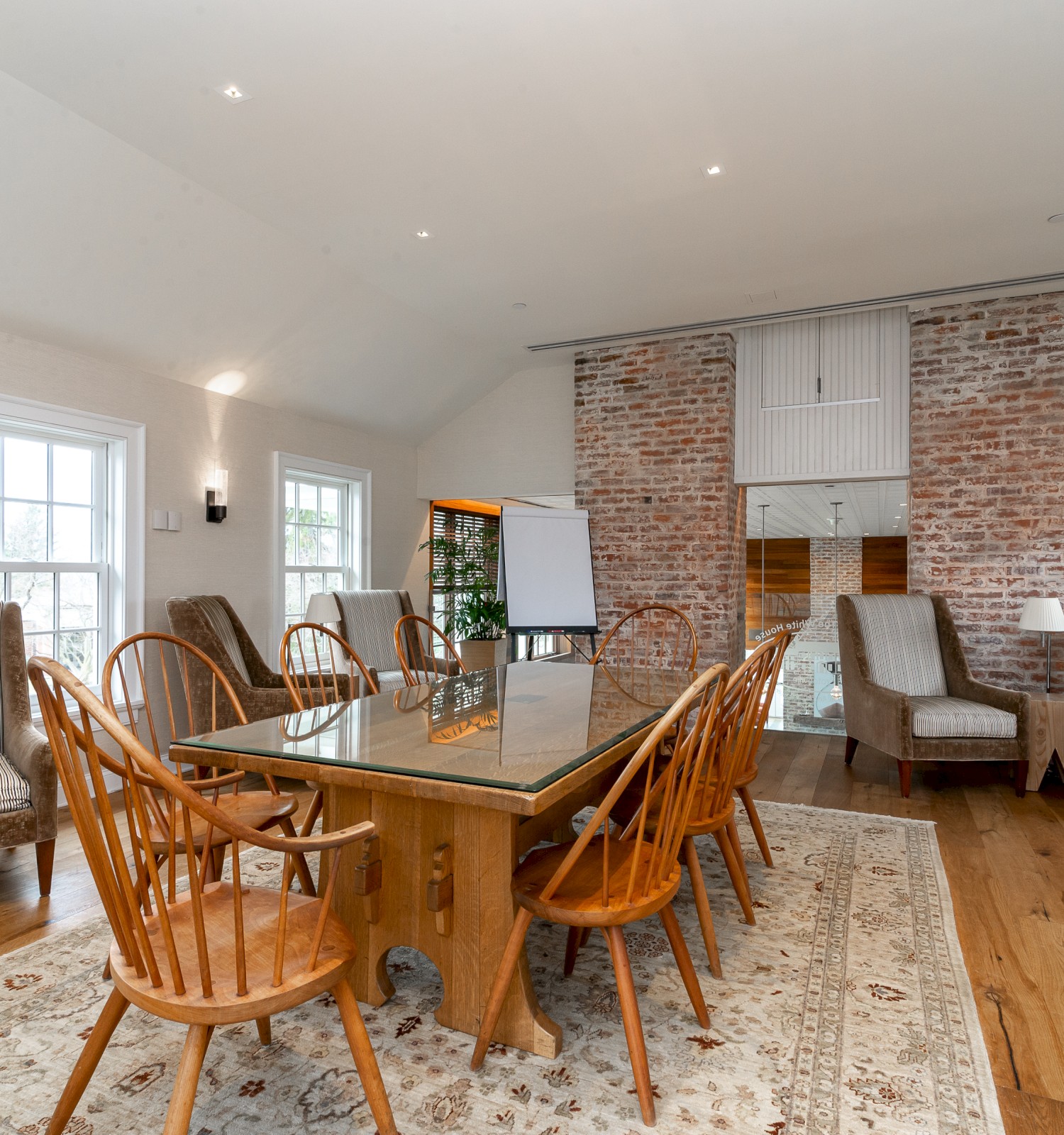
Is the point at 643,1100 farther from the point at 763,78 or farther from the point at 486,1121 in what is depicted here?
the point at 763,78

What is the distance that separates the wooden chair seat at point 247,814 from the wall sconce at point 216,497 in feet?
8.64

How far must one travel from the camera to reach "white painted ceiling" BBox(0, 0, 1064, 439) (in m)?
2.51

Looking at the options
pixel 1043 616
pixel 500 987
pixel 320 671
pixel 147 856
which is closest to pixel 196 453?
pixel 320 671

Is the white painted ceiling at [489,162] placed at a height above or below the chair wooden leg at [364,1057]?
above

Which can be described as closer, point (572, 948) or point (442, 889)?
point (442, 889)

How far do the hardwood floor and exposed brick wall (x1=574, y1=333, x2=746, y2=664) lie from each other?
1.22m

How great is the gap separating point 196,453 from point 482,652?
2.81 metres

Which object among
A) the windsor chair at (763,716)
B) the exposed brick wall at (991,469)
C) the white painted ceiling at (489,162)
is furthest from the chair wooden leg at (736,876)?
the exposed brick wall at (991,469)

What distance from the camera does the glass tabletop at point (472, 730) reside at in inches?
69.8

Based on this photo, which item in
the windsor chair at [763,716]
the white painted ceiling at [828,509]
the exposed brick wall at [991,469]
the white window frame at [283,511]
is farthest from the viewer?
the white painted ceiling at [828,509]

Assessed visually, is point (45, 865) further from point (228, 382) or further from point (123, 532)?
point (228, 382)

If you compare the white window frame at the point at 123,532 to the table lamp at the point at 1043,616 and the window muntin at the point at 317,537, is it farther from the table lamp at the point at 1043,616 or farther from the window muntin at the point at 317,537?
the table lamp at the point at 1043,616

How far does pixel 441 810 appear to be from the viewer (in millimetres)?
1957

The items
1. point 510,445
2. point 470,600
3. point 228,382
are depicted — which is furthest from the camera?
point 470,600
